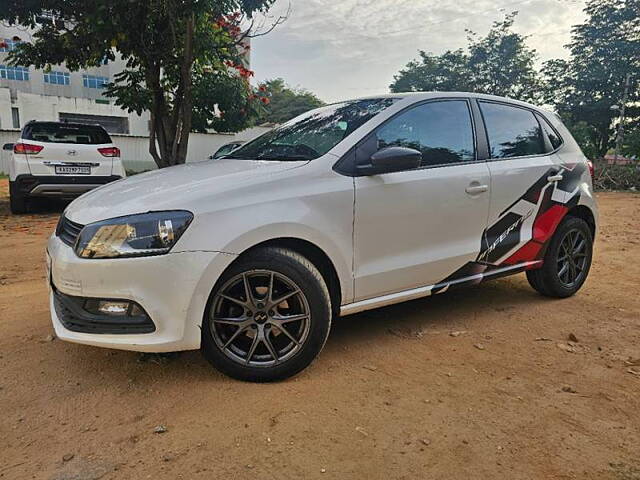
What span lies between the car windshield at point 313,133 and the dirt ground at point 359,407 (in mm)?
1260

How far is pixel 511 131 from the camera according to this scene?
381cm

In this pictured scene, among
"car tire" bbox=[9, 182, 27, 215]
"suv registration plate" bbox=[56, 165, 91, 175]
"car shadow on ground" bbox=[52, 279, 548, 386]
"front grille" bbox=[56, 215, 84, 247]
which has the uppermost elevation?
"suv registration plate" bbox=[56, 165, 91, 175]

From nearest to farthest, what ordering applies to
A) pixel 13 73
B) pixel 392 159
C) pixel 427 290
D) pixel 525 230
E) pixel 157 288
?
1. pixel 157 288
2. pixel 392 159
3. pixel 427 290
4. pixel 525 230
5. pixel 13 73

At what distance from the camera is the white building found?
2992 cm

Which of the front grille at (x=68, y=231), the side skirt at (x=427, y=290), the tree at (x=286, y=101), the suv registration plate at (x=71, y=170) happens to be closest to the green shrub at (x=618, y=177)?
the side skirt at (x=427, y=290)

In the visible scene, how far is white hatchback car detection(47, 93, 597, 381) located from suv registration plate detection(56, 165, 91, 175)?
18.0 ft

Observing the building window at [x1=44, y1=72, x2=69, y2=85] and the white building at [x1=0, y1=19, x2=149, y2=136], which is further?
the building window at [x1=44, y1=72, x2=69, y2=85]

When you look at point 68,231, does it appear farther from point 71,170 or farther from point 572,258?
point 71,170

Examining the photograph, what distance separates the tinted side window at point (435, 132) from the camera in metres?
3.15

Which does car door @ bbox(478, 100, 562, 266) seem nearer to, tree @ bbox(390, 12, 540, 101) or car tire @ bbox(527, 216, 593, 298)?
car tire @ bbox(527, 216, 593, 298)

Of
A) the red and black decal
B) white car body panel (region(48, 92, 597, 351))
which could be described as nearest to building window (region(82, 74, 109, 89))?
white car body panel (region(48, 92, 597, 351))

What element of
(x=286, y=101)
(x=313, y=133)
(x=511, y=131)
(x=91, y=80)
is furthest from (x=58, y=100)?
(x=511, y=131)

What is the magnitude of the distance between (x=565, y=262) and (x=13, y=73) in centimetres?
4236

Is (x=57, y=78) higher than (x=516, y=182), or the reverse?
(x=57, y=78)
